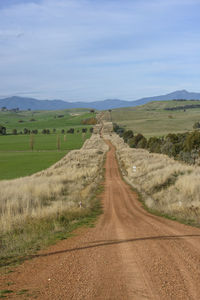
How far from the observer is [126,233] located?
11344mm

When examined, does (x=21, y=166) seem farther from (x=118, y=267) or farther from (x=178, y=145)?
(x=118, y=267)

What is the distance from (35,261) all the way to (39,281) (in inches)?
61.4

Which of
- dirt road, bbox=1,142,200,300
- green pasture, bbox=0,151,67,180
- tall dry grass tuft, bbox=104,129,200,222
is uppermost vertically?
dirt road, bbox=1,142,200,300

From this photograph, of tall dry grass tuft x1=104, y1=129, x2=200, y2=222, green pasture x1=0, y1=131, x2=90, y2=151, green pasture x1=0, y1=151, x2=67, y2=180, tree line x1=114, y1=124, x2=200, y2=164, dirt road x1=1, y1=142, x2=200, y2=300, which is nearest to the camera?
dirt road x1=1, y1=142, x2=200, y2=300

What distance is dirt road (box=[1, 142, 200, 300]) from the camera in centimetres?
616

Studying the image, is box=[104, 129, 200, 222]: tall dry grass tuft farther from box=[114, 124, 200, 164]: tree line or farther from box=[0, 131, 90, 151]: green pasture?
box=[0, 131, 90, 151]: green pasture

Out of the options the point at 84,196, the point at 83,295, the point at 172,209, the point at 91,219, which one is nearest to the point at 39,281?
the point at 83,295

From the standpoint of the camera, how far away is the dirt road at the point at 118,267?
616 cm

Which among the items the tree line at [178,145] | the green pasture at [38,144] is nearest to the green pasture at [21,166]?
the tree line at [178,145]

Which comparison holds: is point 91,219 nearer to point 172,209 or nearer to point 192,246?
point 172,209

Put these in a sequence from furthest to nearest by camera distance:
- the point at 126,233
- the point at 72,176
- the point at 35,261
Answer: the point at 72,176, the point at 126,233, the point at 35,261

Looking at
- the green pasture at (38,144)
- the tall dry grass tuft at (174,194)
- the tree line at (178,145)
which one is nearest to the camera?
the tall dry grass tuft at (174,194)

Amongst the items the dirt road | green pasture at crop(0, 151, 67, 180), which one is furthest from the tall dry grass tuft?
green pasture at crop(0, 151, 67, 180)

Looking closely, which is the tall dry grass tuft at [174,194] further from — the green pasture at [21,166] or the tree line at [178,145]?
the tree line at [178,145]
